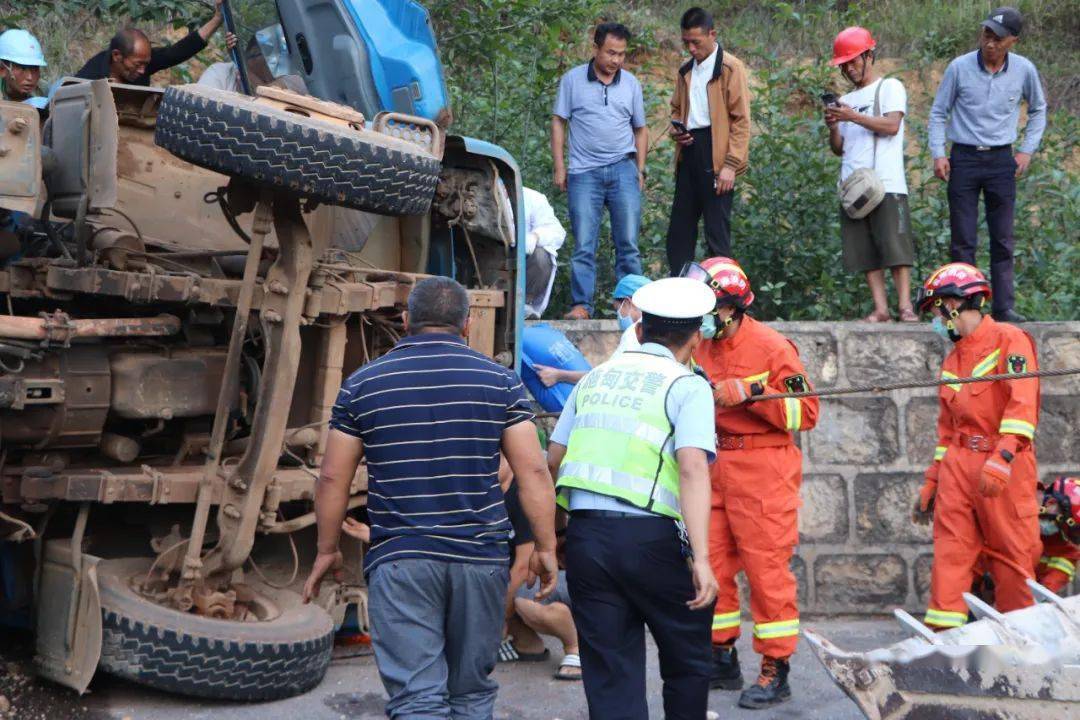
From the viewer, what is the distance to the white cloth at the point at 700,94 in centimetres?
802

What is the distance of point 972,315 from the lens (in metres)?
6.19

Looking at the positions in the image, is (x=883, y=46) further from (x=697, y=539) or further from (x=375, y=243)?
(x=697, y=539)

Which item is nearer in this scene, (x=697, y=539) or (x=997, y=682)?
(x=697, y=539)

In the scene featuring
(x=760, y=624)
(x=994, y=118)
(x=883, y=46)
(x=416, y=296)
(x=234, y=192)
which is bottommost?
(x=760, y=624)

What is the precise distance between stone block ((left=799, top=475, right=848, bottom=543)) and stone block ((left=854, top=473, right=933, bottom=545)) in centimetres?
8

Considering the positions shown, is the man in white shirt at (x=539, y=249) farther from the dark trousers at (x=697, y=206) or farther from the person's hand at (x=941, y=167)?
the person's hand at (x=941, y=167)

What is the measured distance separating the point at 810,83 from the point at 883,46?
3495mm

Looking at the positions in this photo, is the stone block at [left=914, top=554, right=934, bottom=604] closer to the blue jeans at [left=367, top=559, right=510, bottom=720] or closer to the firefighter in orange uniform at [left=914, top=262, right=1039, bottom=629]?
the firefighter in orange uniform at [left=914, top=262, right=1039, bottom=629]

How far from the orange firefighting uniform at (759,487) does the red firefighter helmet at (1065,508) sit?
1.39 meters

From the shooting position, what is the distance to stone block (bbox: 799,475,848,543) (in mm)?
7363

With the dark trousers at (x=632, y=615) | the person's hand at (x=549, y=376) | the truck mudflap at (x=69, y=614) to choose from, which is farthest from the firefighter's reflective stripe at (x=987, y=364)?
the truck mudflap at (x=69, y=614)

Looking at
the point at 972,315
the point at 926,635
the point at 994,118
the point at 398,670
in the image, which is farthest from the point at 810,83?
the point at 398,670

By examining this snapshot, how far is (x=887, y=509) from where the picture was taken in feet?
24.3

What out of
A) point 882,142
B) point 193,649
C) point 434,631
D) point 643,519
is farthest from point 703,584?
point 882,142
